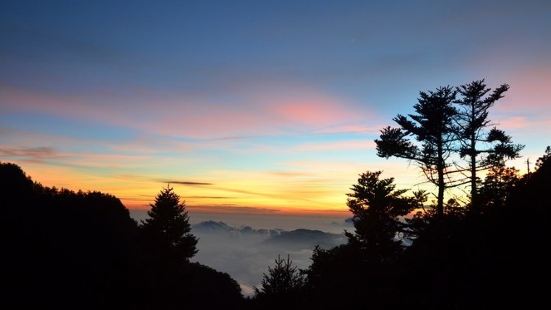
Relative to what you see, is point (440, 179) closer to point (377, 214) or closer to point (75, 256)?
point (377, 214)

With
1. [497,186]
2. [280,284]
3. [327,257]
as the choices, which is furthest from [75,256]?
[497,186]

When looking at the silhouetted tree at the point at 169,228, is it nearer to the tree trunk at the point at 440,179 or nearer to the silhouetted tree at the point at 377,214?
the silhouetted tree at the point at 377,214

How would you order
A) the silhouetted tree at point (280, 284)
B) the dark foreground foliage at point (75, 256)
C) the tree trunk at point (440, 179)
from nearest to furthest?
the silhouetted tree at point (280, 284) < the dark foreground foliage at point (75, 256) < the tree trunk at point (440, 179)

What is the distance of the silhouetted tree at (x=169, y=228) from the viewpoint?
3572cm

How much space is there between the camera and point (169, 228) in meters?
36.6

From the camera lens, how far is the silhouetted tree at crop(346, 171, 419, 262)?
33.9m

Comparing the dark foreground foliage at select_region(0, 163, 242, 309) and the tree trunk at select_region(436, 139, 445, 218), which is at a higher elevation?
the tree trunk at select_region(436, 139, 445, 218)

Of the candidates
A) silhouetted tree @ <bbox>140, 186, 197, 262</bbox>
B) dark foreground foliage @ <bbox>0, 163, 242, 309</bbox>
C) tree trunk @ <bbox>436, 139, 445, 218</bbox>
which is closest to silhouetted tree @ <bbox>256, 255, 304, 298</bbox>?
tree trunk @ <bbox>436, 139, 445, 218</bbox>

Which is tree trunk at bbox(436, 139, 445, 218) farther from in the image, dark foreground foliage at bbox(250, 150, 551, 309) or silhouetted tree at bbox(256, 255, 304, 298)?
silhouetted tree at bbox(256, 255, 304, 298)

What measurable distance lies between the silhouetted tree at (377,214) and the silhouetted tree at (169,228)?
16.6 metres

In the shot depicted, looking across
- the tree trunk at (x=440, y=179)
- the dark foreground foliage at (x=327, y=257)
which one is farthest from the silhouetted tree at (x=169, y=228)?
the tree trunk at (x=440, y=179)

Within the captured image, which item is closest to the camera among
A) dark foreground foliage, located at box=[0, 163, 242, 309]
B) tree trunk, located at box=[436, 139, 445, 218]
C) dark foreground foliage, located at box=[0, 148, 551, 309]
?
dark foreground foliage, located at box=[0, 148, 551, 309]

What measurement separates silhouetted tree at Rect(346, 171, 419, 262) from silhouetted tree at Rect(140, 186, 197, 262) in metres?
16.6

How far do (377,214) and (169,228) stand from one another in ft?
67.5
